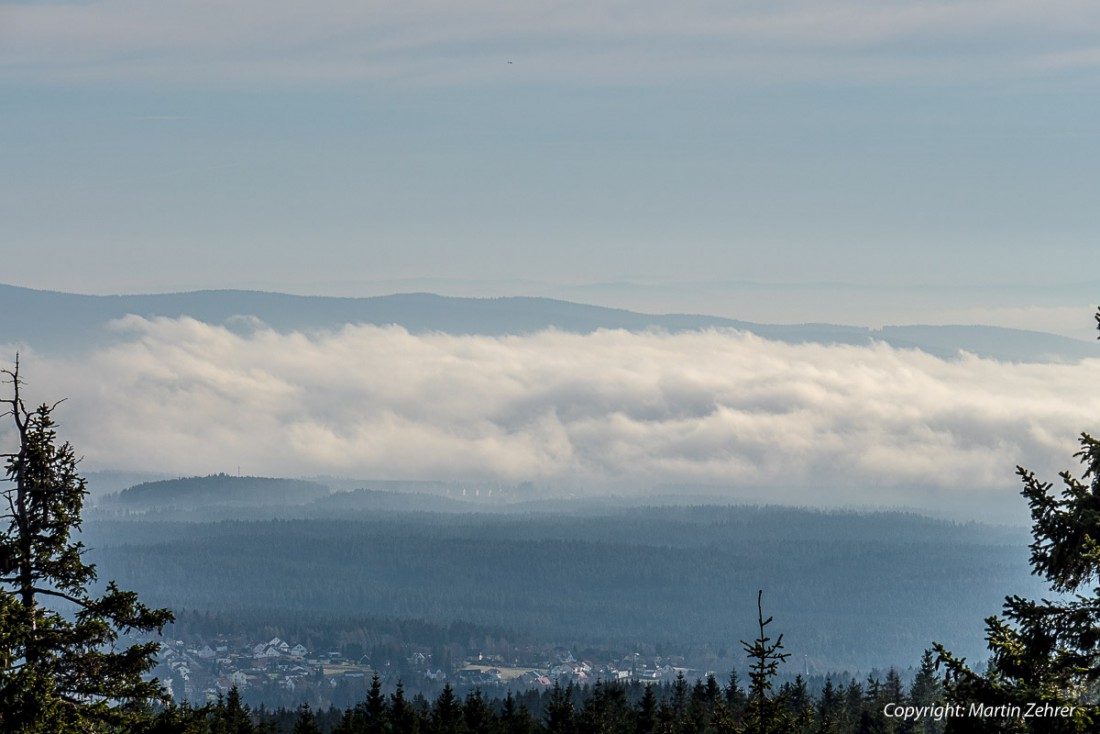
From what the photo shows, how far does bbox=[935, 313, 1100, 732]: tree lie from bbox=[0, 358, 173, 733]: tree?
1787 centimetres

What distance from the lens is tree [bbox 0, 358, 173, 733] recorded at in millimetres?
31422

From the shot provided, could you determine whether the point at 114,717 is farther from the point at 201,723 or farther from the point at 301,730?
the point at 301,730

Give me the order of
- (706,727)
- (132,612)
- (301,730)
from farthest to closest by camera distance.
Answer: (706,727) < (301,730) < (132,612)

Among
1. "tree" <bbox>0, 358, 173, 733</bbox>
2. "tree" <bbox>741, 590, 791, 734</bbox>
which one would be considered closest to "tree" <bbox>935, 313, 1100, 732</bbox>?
"tree" <bbox>741, 590, 791, 734</bbox>

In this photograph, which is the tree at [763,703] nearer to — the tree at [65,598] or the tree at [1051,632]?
the tree at [1051,632]

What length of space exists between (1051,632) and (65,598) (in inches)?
831

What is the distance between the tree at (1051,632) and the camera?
27203 mm

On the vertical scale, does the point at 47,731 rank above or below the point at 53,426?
below

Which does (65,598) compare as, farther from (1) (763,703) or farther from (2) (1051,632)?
(2) (1051,632)

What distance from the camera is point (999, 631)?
27656 mm

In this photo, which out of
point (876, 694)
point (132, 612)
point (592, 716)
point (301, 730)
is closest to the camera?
point (132, 612)

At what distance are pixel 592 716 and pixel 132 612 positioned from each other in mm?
61702

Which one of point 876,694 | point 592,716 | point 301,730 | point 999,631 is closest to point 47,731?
point 999,631

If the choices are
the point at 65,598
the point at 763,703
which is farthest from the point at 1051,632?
the point at 65,598
